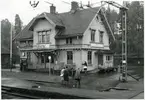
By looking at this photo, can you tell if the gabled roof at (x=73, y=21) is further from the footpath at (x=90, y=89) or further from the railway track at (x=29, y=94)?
the railway track at (x=29, y=94)

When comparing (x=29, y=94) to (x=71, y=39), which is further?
(x=71, y=39)

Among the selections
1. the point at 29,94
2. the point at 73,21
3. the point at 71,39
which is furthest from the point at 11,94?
the point at 73,21

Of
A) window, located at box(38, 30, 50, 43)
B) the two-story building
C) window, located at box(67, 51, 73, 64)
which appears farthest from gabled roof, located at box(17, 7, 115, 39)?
window, located at box(67, 51, 73, 64)

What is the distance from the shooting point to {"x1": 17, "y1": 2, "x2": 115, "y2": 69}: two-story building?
28.1 metres

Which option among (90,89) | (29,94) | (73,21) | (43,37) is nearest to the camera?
(29,94)

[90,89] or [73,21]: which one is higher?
[73,21]

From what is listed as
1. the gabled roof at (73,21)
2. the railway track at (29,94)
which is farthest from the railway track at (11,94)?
the gabled roof at (73,21)

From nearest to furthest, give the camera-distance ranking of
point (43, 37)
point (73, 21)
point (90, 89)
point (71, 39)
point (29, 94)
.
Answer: point (29, 94) → point (90, 89) → point (71, 39) → point (73, 21) → point (43, 37)

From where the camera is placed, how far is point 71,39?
Result: 2875 cm

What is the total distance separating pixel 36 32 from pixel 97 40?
8.62 meters

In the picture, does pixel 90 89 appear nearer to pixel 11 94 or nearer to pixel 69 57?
pixel 11 94

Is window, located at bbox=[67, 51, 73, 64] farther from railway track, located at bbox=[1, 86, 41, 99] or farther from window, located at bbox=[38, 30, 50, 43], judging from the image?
railway track, located at bbox=[1, 86, 41, 99]

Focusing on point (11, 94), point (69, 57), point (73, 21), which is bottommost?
point (11, 94)

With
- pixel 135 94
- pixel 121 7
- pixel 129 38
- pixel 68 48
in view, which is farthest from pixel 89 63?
pixel 129 38
